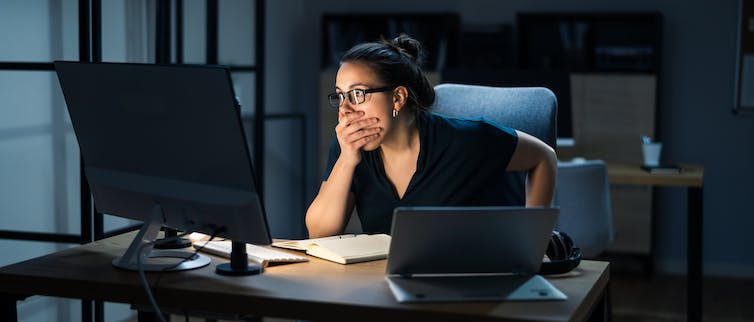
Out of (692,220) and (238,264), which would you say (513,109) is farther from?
(692,220)

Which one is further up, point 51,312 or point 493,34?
point 493,34

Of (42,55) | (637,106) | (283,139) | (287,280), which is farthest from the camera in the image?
(283,139)

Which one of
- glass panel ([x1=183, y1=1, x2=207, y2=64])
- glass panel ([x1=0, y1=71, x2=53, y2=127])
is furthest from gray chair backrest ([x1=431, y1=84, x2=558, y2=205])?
glass panel ([x1=183, y1=1, x2=207, y2=64])

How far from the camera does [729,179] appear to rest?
522 centimetres

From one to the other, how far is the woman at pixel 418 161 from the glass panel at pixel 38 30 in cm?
142

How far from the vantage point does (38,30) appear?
3.20 metres

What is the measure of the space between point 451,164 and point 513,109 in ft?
1.09

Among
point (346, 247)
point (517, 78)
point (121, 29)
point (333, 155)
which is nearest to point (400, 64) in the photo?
point (333, 155)

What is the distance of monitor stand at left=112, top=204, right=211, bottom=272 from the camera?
1.77 m

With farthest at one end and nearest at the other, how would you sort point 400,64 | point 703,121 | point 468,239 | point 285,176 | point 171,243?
1. point 285,176
2. point 703,121
3. point 400,64
4. point 171,243
5. point 468,239

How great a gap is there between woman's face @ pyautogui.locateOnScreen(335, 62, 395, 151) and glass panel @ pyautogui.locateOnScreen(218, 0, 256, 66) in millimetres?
2840

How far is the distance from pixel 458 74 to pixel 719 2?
205cm

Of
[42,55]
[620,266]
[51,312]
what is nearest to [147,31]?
[42,55]

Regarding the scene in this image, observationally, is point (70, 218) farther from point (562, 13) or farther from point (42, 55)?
point (562, 13)
